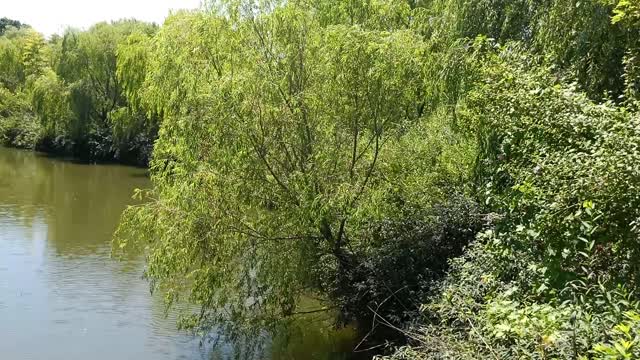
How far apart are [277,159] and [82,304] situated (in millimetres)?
4624

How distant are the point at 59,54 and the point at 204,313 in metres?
24.9

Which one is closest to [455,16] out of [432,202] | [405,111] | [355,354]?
[405,111]

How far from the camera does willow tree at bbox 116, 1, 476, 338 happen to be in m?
7.81

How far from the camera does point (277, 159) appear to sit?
811 cm

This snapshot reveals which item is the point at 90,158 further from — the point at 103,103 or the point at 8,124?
the point at 8,124

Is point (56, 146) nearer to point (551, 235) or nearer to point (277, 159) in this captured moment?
point (277, 159)

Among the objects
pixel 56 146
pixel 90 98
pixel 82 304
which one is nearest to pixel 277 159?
pixel 82 304

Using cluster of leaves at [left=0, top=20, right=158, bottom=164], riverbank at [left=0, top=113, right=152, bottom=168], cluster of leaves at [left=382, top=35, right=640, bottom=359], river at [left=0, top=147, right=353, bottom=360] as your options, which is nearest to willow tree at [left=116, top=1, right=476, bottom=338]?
river at [left=0, top=147, right=353, bottom=360]

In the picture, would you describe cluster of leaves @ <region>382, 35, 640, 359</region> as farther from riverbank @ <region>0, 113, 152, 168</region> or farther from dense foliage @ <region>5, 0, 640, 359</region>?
riverbank @ <region>0, 113, 152, 168</region>

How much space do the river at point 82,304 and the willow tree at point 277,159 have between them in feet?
3.11

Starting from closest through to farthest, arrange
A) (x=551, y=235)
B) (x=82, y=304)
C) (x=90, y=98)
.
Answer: (x=551, y=235) < (x=82, y=304) < (x=90, y=98)

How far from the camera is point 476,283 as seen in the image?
570 cm

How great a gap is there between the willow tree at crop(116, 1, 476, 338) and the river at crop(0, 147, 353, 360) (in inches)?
37.3

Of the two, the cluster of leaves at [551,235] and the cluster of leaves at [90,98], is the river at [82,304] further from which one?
the cluster of leaves at [90,98]
